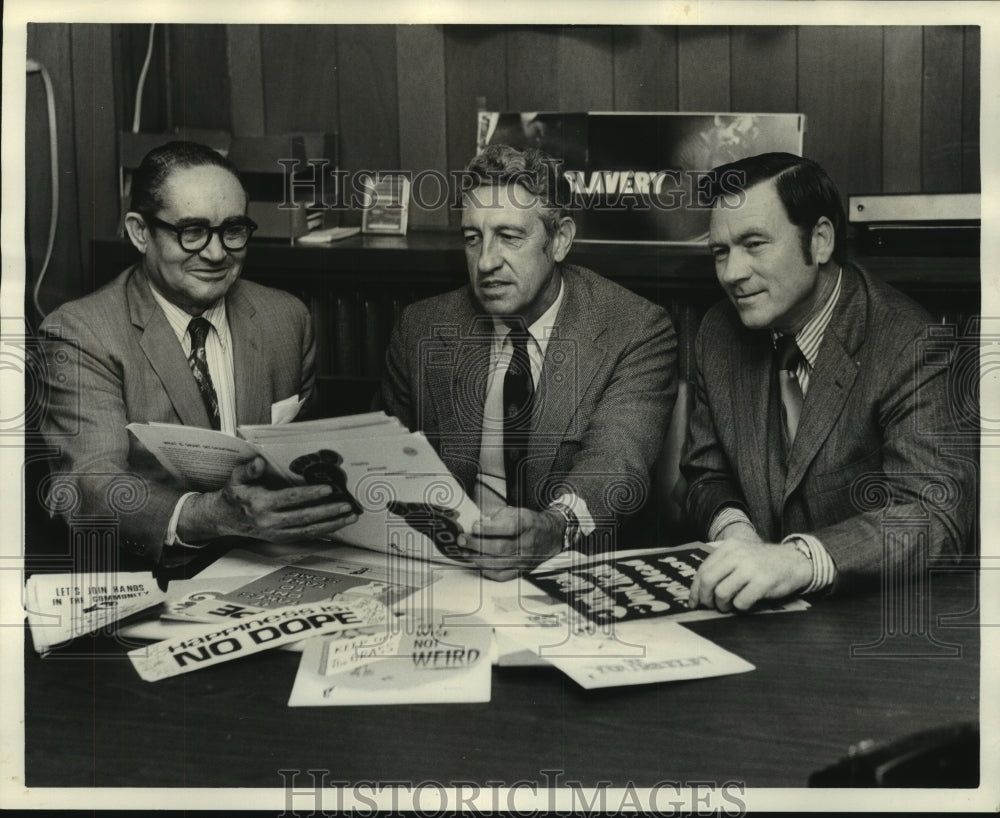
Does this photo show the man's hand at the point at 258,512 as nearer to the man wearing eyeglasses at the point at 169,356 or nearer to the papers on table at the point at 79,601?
the man wearing eyeglasses at the point at 169,356

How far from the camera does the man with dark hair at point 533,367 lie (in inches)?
80.0

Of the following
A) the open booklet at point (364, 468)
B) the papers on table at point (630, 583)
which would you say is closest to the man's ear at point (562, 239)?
the open booklet at point (364, 468)

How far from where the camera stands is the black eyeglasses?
6.72 feet

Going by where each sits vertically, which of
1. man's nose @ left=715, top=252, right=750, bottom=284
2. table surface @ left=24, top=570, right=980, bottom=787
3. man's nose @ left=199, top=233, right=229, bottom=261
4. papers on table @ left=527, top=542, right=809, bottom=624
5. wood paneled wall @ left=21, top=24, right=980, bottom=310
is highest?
wood paneled wall @ left=21, top=24, right=980, bottom=310

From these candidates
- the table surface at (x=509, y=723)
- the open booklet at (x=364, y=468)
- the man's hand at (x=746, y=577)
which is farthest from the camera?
the open booklet at (x=364, y=468)

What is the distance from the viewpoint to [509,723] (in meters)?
1.61

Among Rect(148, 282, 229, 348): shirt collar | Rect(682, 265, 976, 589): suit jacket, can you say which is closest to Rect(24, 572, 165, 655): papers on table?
Rect(148, 282, 229, 348): shirt collar

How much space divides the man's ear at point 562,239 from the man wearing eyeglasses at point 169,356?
1.68 ft

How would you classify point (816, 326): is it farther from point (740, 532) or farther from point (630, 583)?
point (630, 583)

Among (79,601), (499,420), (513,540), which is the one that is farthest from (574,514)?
(79,601)

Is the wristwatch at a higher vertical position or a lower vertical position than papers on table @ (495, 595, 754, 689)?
higher

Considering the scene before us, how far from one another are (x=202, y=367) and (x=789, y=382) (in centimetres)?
113

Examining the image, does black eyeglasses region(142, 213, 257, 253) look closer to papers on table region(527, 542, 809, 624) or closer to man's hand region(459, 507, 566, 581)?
man's hand region(459, 507, 566, 581)

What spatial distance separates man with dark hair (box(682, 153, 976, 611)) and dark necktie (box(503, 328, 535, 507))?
0.32 m
